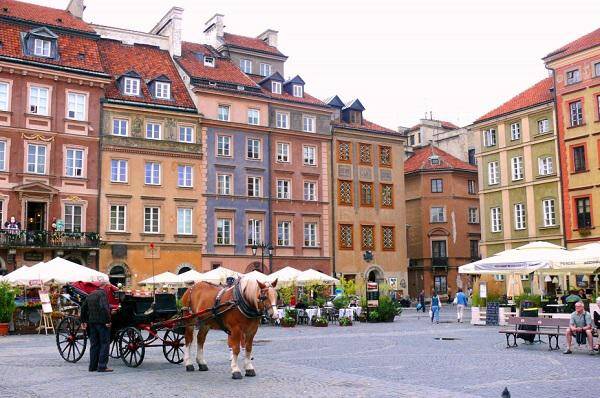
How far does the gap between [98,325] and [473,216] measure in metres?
51.2

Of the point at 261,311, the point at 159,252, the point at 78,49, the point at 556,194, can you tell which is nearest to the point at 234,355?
the point at 261,311

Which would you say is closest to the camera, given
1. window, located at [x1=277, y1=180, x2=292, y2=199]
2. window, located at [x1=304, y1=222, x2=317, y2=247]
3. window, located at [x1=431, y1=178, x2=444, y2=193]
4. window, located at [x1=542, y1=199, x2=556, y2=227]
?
window, located at [x1=542, y1=199, x2=556, y2=227]

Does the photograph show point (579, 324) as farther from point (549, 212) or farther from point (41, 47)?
point (41, 47)

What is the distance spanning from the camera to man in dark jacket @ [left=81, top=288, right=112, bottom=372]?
46.7ft

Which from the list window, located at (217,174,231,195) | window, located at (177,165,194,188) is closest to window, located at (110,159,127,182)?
window, located at (177,165,194,188)

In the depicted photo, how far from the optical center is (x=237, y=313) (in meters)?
13.6

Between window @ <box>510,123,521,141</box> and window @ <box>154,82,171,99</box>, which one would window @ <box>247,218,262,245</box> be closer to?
window @ <box>154,82,171,99</box>

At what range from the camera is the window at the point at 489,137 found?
50094 millimetres

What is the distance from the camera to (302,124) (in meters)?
49.3

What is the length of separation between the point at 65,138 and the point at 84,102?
2.47 m

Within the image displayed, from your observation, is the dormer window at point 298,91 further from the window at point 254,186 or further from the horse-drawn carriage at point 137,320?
the horse-drawn carriage at point 137,320

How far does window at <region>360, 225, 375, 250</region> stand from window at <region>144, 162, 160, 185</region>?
612 inches

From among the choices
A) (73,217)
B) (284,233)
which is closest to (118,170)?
(73,217)

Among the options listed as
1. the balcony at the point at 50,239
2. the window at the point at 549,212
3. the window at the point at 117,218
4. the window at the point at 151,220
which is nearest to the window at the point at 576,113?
the window at the point at 549,212
